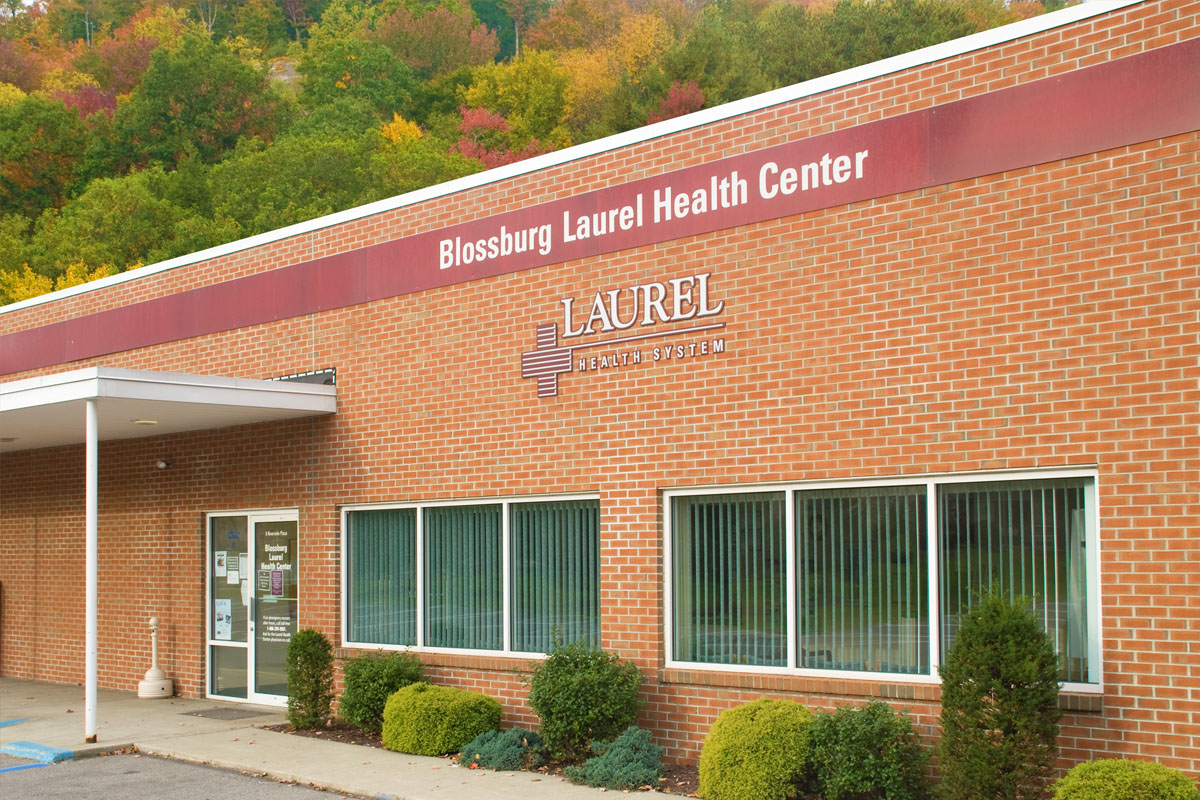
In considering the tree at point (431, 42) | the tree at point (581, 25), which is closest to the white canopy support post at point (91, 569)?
the tree at point (431, 42)

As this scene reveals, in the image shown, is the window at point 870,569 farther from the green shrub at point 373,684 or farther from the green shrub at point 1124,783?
the green shrub at point 373,684

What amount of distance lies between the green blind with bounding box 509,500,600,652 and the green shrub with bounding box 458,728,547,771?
3.24ft

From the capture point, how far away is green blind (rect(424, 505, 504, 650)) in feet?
41.3

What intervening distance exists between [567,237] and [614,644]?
392cm

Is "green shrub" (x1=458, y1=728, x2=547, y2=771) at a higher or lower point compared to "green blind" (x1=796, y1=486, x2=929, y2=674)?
lower

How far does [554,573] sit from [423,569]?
193 cm

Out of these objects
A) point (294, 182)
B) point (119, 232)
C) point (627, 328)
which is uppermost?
point (294, 182)

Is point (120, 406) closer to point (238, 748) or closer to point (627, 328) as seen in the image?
point (238, 748)

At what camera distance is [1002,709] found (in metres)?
8.00

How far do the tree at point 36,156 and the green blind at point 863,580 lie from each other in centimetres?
5373

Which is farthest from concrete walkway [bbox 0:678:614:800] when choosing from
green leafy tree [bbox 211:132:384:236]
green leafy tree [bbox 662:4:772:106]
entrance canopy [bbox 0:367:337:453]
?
green leafy tree [bbox 662:4:772:106]

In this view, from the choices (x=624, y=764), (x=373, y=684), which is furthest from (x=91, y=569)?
(x=624, y=764)

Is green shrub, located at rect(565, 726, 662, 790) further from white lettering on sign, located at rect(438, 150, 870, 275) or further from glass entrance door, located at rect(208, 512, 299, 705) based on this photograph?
glass entrance door, located at rect(208, 512, 299, 705)

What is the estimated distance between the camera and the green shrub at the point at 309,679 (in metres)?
13.3
